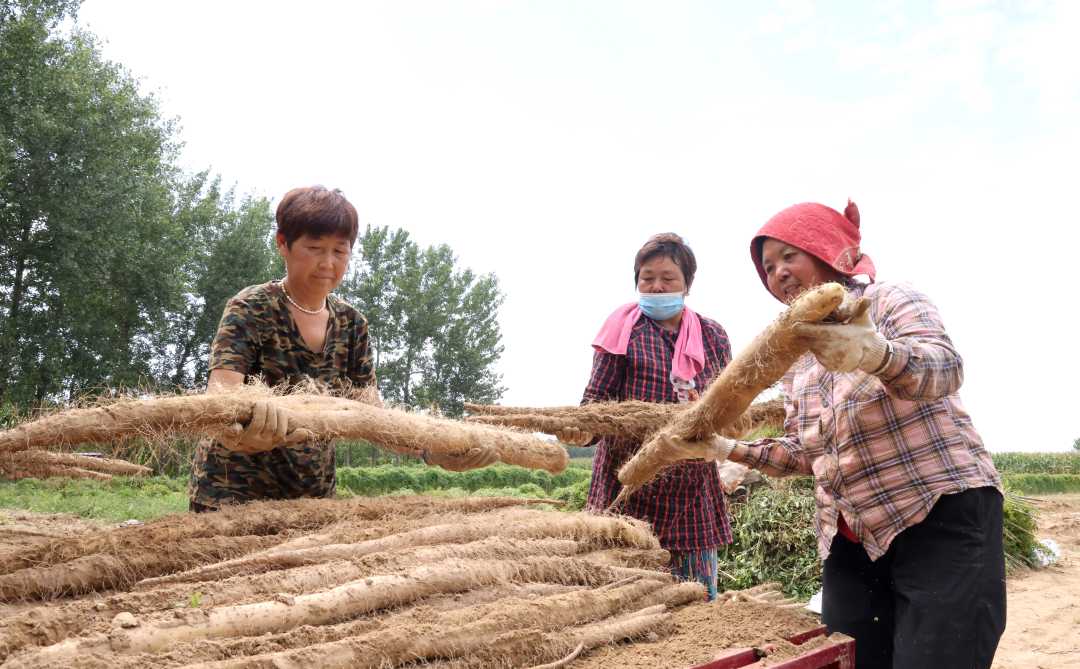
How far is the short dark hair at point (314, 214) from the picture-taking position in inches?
99.5

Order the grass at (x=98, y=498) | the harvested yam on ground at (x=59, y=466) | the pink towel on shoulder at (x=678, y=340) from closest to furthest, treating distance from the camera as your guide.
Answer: the harvested yam on ground at (x=59, y=466), the pink towel on shoulder at (x=678, y=340), the grass at (x=98, y=498)

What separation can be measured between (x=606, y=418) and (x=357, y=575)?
5.41 feet

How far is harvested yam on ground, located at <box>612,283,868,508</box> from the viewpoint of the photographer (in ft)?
6.57

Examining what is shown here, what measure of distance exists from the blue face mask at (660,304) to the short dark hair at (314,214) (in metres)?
1.58

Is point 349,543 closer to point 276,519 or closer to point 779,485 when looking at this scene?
point 276,519

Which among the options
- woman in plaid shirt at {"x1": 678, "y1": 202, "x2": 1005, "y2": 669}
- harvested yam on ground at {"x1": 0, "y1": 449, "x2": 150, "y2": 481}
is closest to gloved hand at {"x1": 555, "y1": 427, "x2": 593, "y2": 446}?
woman in plaid shirt at {"x1": 678, "y1": 202, "x2": 1005, "y2": 669}

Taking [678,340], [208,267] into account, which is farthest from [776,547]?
[208,267]

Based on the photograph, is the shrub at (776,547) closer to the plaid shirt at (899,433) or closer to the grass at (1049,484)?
the plaid shirt at (899,433)

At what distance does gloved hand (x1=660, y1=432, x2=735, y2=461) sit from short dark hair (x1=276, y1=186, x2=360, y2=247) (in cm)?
136

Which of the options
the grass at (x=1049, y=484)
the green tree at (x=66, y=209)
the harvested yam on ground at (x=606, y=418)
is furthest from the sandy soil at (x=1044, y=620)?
the green tree at (x=66, y=209)

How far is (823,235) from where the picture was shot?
2.49 m

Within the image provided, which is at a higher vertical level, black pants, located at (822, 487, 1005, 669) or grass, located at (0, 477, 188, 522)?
black pants, located at (822, 487, 1005, 669)

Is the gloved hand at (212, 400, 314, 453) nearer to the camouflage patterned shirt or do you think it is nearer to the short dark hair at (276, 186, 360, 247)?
the camouflage patterned shirt

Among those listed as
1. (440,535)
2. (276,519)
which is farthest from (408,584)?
(276,519)
